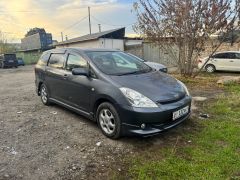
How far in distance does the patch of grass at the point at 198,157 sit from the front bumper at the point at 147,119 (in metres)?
0.32

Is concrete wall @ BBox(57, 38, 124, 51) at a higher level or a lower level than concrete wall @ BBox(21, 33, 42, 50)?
lower

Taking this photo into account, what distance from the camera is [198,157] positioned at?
11.6 feet

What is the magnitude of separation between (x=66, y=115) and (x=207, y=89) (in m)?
5.09

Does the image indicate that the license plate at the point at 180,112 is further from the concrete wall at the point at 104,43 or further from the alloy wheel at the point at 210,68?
the concrete wall at the point at 104,43

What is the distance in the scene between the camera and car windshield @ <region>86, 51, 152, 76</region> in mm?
4594

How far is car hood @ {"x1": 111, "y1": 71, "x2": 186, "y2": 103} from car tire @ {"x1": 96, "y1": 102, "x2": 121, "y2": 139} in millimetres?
467

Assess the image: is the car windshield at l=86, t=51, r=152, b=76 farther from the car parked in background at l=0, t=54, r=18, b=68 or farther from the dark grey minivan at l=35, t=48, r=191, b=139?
the car parked in background at l=0, t=54, r=18, b=68

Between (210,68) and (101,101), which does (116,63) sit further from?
(210,68)

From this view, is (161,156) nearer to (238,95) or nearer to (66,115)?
(66,115)

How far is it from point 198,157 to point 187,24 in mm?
7219

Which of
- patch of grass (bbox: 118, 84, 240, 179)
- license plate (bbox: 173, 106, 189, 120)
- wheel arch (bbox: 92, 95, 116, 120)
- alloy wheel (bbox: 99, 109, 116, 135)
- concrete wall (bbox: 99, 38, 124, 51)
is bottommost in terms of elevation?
patch of grass (bbox: 118, 84, 240, 179)

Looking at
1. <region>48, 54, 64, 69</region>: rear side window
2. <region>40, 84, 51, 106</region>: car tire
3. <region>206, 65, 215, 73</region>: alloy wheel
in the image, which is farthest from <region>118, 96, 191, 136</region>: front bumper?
<region>206, 65, 215, 73</region>: alloy wheel

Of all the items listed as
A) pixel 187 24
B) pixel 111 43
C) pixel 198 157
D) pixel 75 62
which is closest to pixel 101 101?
pixel 75 62

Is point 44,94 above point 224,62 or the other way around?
the other way around
